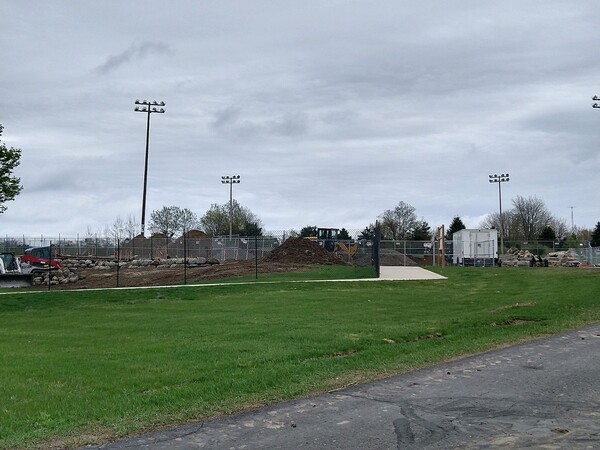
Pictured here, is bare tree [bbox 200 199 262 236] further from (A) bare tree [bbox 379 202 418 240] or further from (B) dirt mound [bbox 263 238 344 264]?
(B) dirt mound [bbox 263 238 344 264]

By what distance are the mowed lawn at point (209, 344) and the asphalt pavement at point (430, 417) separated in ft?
1.89

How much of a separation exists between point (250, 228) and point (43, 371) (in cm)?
8517

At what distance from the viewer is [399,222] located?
103 meters

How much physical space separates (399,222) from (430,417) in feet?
319

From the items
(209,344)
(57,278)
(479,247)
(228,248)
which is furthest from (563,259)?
(209,344)

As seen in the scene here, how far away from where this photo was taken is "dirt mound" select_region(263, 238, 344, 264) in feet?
151

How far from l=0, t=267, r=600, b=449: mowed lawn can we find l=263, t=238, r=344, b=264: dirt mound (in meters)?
20.5

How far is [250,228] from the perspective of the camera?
311 ft

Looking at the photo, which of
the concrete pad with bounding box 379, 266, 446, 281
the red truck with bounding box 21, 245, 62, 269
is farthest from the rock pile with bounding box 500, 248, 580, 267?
the red truck with bounding box 21, 245, 62, 269

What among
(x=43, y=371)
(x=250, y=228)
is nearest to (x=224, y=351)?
(x=43, y=371)

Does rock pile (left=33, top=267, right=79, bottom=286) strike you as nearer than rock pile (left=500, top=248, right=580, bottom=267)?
Yes

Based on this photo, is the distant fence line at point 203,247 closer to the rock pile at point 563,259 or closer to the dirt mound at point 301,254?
the rock pile at point 563,259

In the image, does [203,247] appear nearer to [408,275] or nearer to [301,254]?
[301,254]

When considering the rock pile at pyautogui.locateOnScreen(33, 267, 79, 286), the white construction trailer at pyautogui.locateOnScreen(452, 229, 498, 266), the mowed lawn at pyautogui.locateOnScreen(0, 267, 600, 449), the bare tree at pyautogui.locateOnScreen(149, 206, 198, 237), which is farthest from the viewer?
the bare tree at pyautogui.locateOnScreen(149, 206, 198, 237)
